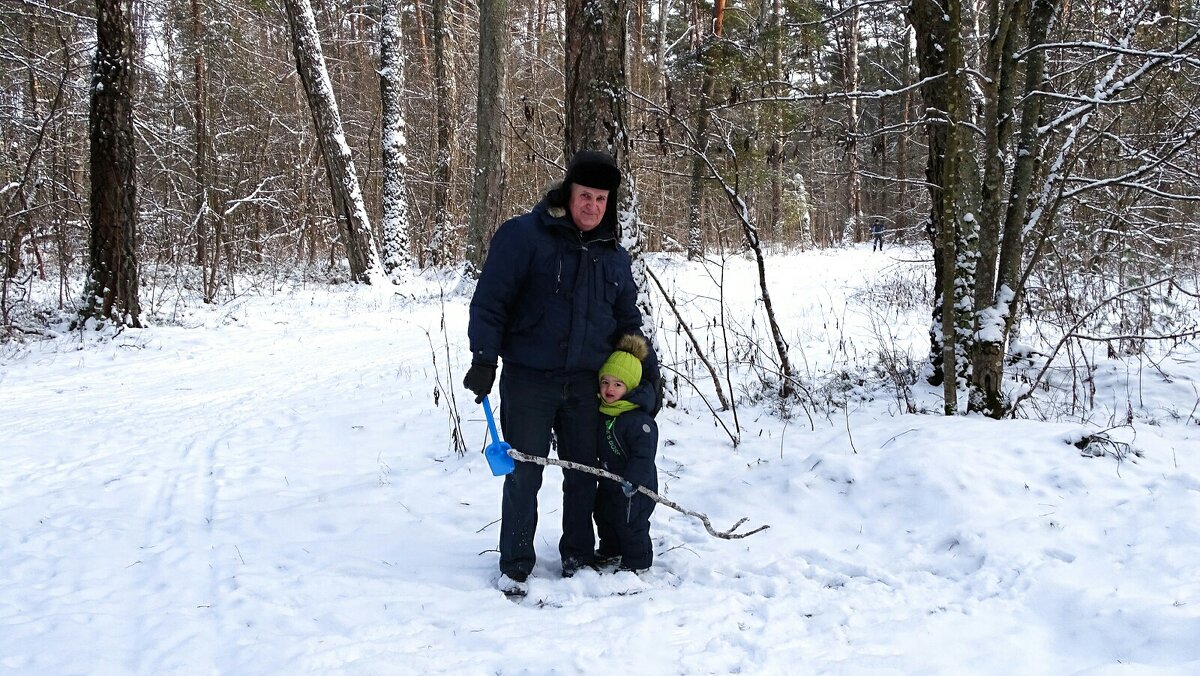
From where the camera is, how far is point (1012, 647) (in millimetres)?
2447

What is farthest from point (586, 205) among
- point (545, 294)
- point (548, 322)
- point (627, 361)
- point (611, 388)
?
point (611, 388)

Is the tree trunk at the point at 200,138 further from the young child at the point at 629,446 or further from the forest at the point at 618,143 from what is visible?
the young child at the point at 629,446

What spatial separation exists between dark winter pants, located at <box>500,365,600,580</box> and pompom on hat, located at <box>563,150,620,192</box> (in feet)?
2.66

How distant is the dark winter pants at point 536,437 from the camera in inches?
121

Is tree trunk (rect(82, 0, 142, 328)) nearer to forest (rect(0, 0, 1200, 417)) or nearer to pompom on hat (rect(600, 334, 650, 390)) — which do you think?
forest (rect(0, 0, 1200, 417))

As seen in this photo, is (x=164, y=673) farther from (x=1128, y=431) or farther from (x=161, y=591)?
(x=1128, y=431)

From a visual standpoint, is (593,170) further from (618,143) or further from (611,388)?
(618,143)

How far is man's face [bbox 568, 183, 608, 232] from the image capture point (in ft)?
9.84

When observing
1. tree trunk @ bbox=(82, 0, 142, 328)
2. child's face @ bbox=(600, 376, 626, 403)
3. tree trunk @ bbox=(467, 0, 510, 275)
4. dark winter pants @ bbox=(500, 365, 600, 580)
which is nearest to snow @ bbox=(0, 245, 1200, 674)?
dark winter pants @ bbox=(500, 365, 600, 580)

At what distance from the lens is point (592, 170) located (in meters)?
2.96

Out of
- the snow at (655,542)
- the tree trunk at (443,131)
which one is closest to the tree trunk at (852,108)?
the tree trunk at (443,131)

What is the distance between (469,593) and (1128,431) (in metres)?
3.67

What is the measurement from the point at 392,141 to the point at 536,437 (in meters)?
13.1

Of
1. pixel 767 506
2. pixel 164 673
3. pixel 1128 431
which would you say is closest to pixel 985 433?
pixel 1128 431
